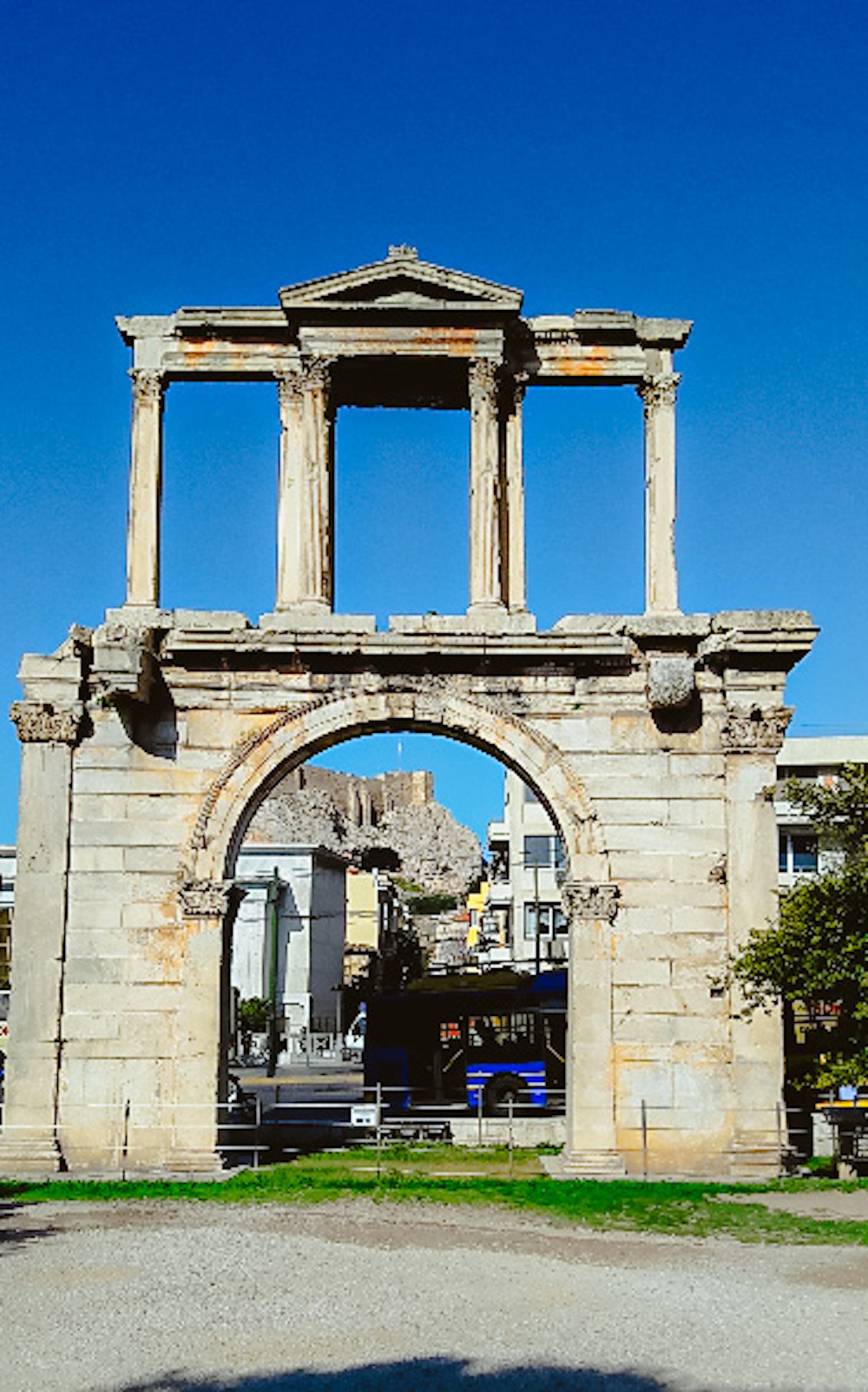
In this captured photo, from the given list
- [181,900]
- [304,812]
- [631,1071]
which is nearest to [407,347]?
[181,900]

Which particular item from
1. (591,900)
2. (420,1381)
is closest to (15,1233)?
(420,1381)

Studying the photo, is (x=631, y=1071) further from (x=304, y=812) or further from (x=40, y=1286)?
(x=304, y=812)

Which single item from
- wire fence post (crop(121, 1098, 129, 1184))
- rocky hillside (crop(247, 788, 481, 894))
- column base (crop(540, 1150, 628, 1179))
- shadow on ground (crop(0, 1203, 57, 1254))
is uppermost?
rocky hillside (crop(247, 788, 481, 894))

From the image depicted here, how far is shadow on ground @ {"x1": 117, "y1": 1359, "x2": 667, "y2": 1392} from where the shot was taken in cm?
1056

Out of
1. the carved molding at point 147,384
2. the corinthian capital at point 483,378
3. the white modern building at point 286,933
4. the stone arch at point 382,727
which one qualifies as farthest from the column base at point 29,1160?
the white modern building at point 286,933

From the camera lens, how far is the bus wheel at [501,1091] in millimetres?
26828

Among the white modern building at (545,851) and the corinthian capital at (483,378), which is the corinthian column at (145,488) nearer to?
the corinthian capital at (483,378)

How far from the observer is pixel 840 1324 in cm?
1233

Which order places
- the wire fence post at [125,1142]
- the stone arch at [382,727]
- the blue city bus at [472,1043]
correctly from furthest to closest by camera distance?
the blue city bus at [472,1043] < the stone arch at [382,727] < the wire fence post at [125,1142]

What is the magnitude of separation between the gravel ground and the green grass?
2.36ft

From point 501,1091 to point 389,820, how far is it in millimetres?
117153

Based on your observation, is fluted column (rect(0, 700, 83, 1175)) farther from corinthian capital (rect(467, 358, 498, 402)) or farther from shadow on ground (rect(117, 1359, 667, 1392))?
shadow on ground (rect(117, 1359, 667, 1392))

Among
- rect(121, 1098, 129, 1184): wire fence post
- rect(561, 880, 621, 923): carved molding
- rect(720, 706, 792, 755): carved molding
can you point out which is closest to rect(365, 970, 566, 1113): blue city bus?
rect(561, 880, 621, 923): carved molding

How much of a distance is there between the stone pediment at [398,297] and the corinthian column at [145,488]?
2211 mm
